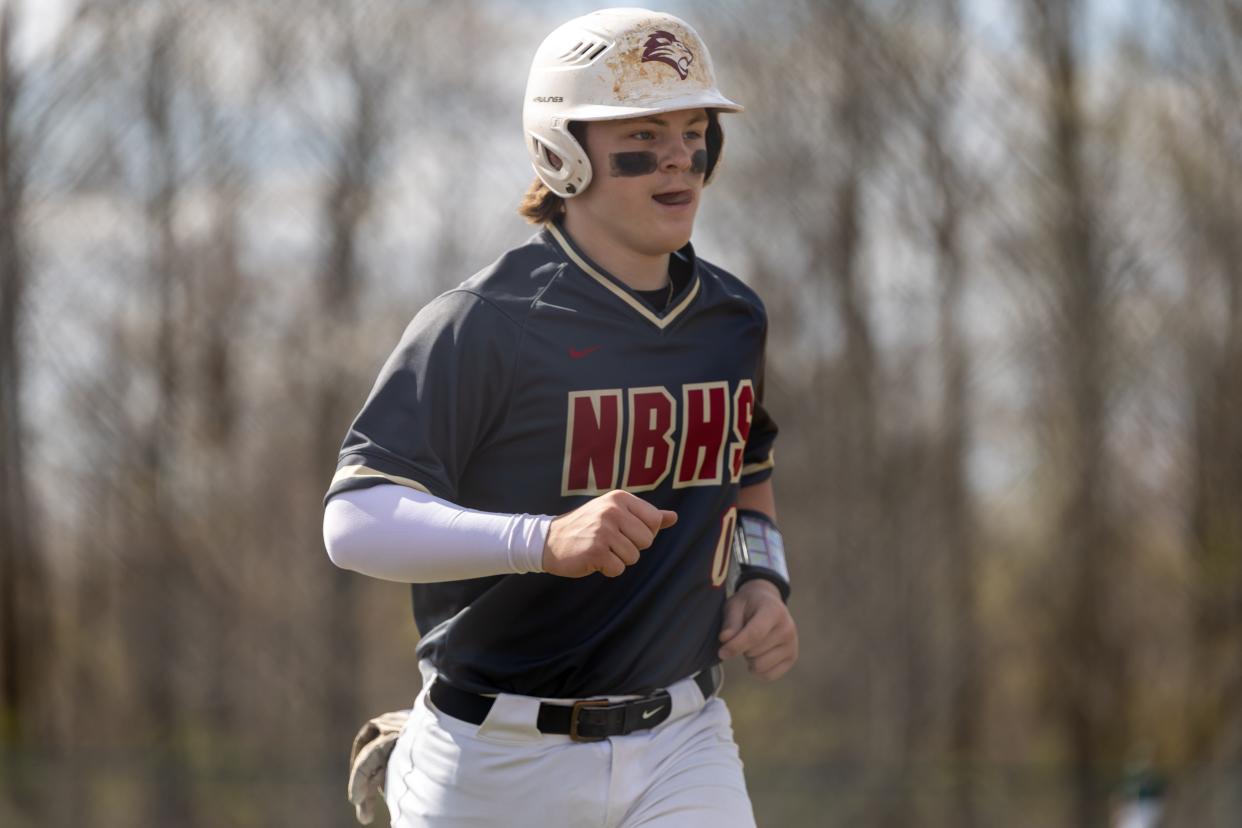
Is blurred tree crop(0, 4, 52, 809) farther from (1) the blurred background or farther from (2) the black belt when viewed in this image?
(2) the black belt

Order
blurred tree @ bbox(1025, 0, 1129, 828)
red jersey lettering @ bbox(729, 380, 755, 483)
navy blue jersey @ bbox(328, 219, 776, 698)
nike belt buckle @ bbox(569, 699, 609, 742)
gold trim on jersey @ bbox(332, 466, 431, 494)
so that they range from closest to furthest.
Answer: gold trim on jersey @ bbox(332, 466, 431, 494) → navy blue jersey @ bbox(328, 219, 776, 698) → nike belt buckle @ bbox(569, 699, 609, 742) → red jersey lettering @ bbox(729, 380, 755, 483) → blurred tree @ bbox(1025, 0, 1129, 828)

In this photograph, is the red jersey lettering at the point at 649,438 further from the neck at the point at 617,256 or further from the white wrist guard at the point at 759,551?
the white wrist guard at the point at 759,551

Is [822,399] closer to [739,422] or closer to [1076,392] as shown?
[1076,392]

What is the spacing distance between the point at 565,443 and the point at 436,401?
26cm

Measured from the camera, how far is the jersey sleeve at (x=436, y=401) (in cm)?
265

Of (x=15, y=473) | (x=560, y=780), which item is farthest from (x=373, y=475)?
(x=15, y=473)

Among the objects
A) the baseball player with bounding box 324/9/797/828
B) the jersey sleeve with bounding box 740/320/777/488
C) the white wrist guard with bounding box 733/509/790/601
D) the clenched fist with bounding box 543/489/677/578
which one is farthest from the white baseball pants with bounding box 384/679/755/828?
the jersey sleeve with bounding box 740/320/777/488

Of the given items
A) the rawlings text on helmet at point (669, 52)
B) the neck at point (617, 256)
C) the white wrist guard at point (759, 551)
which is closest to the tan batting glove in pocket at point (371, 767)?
the white wrist guard at point (759, 551)

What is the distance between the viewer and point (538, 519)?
8.27 ft

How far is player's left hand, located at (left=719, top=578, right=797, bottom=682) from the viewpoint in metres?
3.10

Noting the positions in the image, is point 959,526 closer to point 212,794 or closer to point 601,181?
point 212,794

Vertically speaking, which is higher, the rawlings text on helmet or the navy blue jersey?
the rawlings text on helmet

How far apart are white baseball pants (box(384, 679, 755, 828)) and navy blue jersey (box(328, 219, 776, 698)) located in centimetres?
9

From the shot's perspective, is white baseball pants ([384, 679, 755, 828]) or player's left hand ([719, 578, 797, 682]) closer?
white baseball pants ([384, 679, 755, 828])
